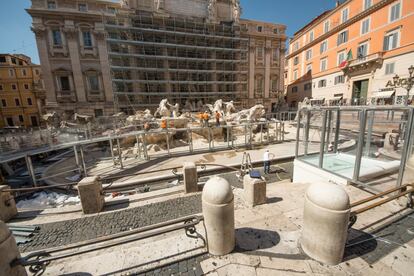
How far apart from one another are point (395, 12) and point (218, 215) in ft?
101

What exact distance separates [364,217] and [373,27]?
2977 centimetres

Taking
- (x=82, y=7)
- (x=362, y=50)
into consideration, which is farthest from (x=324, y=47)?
(x=82, y=7)

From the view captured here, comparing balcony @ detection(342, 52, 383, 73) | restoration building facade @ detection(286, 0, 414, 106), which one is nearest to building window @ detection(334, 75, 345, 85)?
restoration building facade @ detection(286, 0, 414, 106)

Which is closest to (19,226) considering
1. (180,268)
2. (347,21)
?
(180,268)

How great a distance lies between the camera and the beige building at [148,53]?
81.4ft

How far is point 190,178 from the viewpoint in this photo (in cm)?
552

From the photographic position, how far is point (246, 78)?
3512 centimetres

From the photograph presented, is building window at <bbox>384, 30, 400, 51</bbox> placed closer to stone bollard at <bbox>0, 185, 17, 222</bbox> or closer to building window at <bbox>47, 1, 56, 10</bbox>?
stone bollard at <bbox>0, 185, 17, 222</bbox>

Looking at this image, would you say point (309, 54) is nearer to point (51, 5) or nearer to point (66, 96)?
point (66, 96)

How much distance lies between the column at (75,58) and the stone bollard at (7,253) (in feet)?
97.5

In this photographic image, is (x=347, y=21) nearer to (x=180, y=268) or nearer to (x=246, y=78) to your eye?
(x=246, y=78)

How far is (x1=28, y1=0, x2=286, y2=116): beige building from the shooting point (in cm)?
2480

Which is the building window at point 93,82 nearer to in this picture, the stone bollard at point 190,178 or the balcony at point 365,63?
the stone bollard at point 190,178

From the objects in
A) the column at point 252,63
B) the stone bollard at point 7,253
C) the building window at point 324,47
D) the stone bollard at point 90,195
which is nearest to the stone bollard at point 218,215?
the stone bollard at point 7,253
